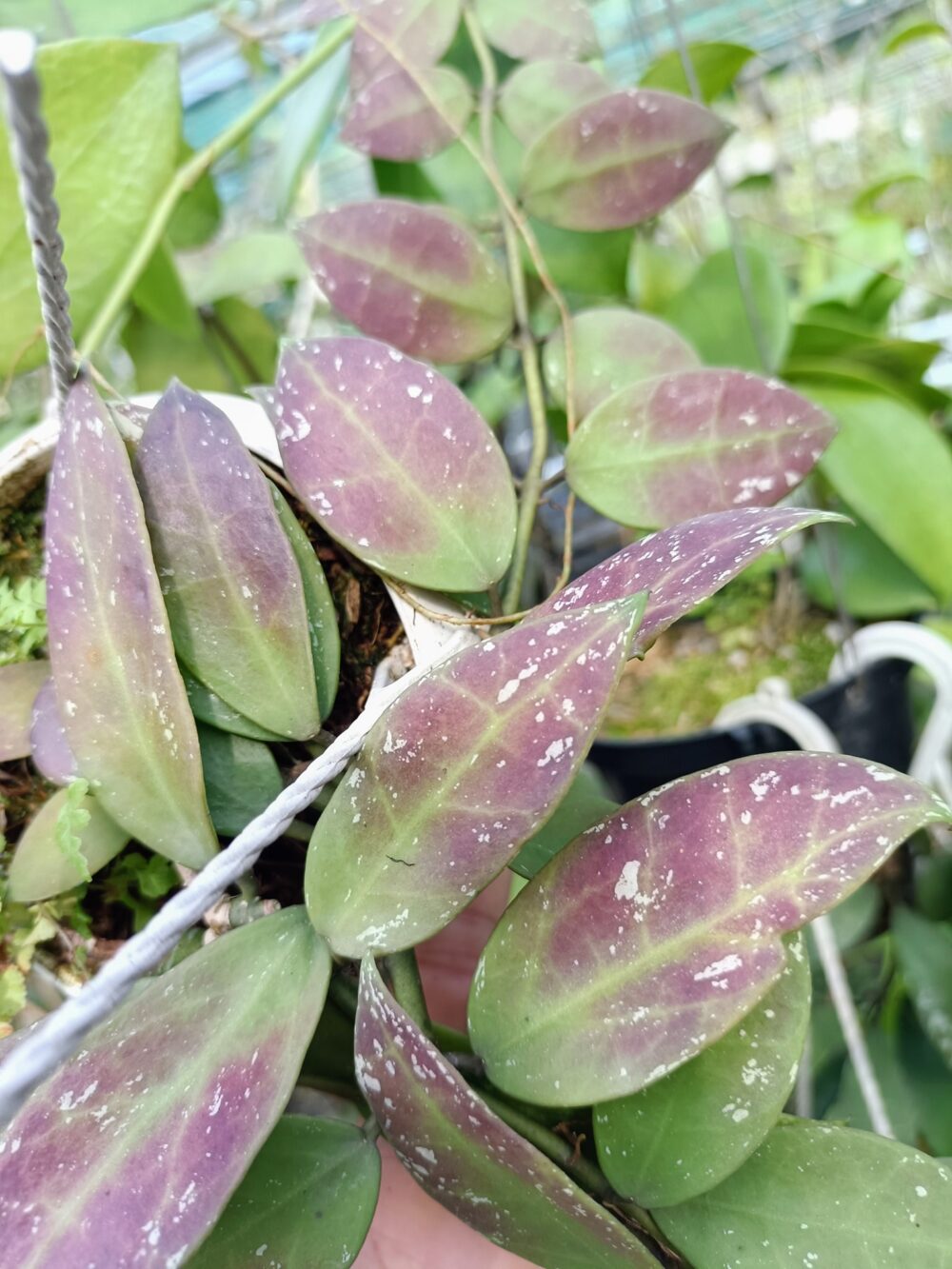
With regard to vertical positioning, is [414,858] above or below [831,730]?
above

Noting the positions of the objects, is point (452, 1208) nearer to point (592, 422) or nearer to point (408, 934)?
point (408, 934)

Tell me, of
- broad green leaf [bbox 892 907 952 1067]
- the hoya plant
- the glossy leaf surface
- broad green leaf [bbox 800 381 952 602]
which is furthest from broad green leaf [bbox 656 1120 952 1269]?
broad green leaf [bbox 800 381 952 602]

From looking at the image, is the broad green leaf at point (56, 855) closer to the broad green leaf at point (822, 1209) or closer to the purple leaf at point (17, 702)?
the purple leaf at point (17, 702)

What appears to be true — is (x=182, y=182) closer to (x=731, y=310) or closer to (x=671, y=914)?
(x=731, y=310)

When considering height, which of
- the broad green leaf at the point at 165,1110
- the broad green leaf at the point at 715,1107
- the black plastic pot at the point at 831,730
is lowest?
the black plastic pot at the point at 831,730

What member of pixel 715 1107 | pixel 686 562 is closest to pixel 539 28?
pixel 686 562

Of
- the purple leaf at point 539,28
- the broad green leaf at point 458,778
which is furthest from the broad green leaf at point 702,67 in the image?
the broad green leaf at point 458,778
